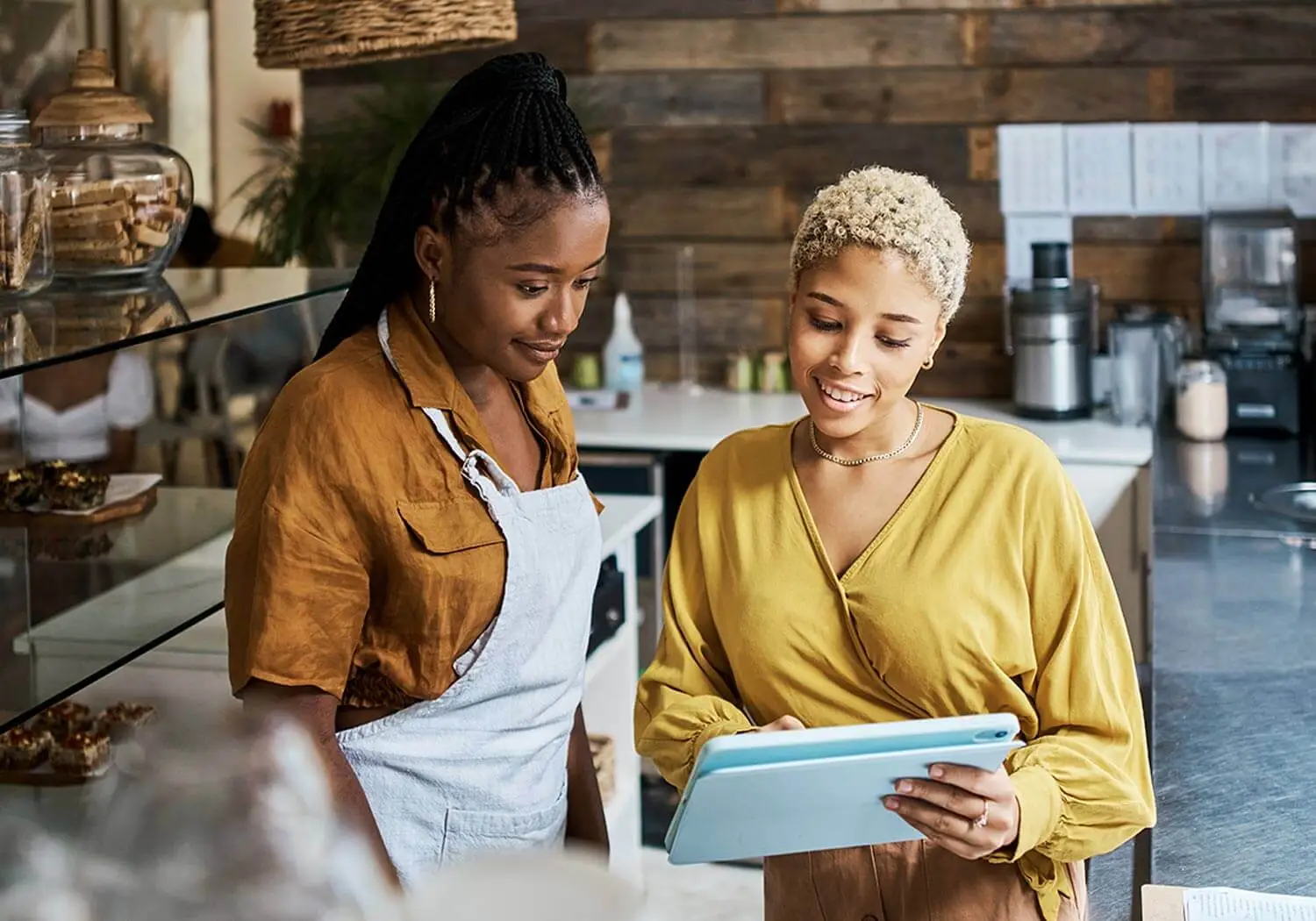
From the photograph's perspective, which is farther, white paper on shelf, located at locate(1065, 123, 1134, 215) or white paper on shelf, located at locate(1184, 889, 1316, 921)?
white paper on shelf, located at locate(1065, 123, 1134, 215)

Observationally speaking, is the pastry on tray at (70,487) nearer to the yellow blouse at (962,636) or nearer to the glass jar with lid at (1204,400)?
the yellow blouse at (962,636)

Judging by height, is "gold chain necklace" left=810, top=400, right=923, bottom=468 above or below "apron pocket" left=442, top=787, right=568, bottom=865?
above

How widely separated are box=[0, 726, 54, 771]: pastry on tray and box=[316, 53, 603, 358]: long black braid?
67cm

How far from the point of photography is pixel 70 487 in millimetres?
1513

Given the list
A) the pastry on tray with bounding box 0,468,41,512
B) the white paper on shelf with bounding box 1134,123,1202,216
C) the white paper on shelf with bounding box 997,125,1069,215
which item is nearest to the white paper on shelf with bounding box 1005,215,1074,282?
the white paper on shelf with bounding box 997,125,1069,215

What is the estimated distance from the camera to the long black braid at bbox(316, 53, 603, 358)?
→ 1.32 m

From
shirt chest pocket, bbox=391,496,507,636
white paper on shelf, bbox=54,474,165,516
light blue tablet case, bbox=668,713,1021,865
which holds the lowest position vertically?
light blue tablet case, bbox=668,713,1021,865

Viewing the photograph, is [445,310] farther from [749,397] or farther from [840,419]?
[749,397]

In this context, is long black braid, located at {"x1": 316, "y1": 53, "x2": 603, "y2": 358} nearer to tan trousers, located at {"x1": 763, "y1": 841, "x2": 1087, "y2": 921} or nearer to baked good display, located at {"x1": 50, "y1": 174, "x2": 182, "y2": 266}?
baked good display, located at {"x1": 50, "y1": 174, "x2": 182, "y2": 266}

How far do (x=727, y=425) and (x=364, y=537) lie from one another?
2251 millimetres

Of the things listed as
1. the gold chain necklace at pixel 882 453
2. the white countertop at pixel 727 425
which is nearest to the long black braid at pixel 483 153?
the gold chain necklace at pixel 882 453

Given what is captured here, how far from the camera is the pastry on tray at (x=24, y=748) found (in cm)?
166

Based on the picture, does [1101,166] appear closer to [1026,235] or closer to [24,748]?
[1026,235]

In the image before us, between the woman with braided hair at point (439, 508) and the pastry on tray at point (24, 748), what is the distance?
460 millimetres
